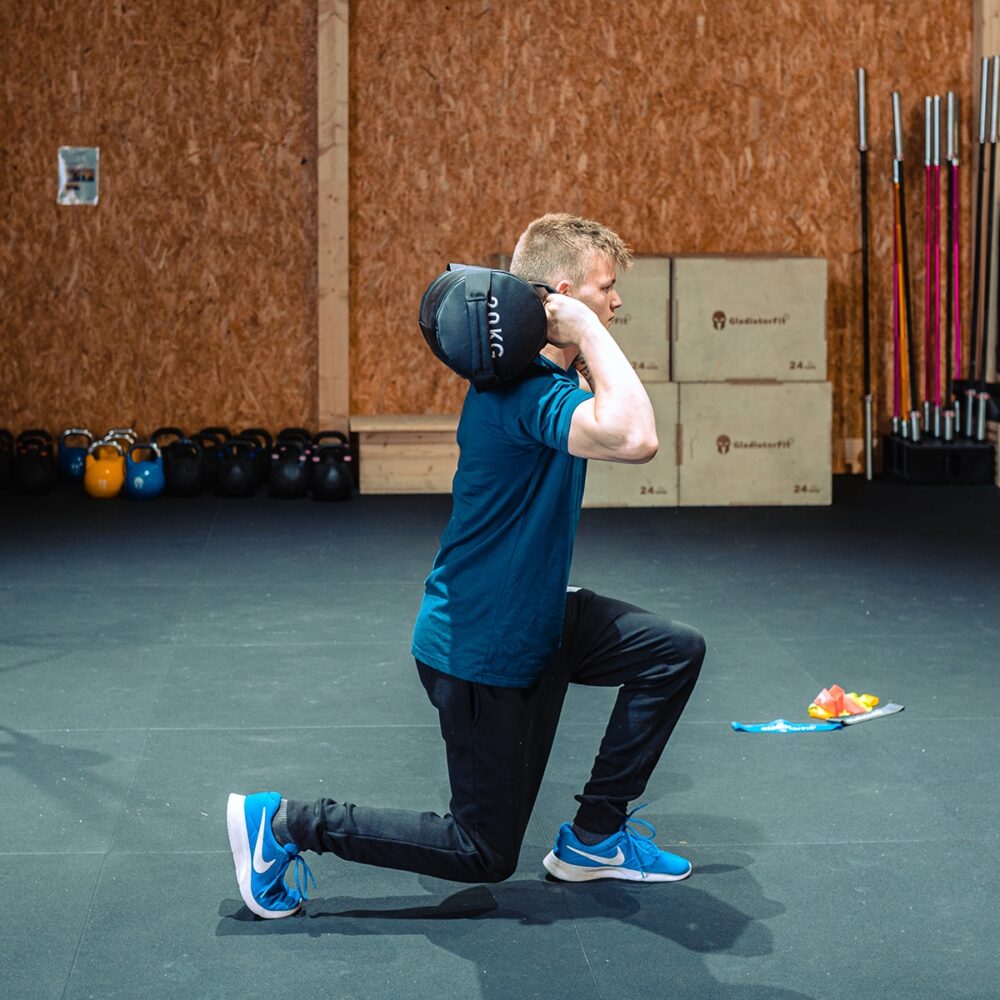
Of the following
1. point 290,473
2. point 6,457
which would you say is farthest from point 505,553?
point 6,457

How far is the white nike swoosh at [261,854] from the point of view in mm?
2705

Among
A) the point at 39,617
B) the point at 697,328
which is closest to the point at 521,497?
the point at 39,617

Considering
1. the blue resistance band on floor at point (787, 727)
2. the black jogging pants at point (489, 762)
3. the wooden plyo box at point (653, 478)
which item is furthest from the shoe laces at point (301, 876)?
the wooden plyo box at point (653, 478)

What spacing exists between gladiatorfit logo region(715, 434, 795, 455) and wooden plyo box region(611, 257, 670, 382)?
544 mm

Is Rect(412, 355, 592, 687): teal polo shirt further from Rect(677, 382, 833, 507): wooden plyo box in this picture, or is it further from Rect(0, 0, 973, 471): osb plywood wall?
Rect(0, 0, 973, 471): osb plywood wall

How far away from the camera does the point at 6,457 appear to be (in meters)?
8.26

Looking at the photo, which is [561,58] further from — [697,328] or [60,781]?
[60,781]

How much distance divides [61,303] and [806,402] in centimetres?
435

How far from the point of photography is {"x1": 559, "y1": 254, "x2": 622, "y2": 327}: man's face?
2.61m

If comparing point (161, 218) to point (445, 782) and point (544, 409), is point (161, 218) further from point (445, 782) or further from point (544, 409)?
point (544, 409)

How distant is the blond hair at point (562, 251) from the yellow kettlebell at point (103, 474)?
19.2ft

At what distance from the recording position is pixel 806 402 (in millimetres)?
8078

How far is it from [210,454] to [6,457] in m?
1.11

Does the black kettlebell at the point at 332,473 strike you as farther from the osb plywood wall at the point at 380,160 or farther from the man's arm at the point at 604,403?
the man's arm at the point at 604,403
